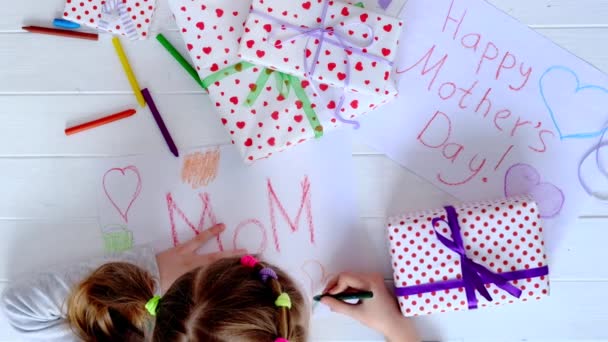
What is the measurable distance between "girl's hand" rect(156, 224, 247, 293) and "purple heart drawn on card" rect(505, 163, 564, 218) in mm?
326

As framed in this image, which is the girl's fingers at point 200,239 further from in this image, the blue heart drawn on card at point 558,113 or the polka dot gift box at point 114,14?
the blue heart drawn on card at point 558,113

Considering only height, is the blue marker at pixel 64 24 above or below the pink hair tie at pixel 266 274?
above

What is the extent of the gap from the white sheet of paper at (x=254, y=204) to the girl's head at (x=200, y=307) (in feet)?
0.28

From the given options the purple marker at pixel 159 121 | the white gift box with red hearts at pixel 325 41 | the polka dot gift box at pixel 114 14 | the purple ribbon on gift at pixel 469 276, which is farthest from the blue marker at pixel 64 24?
the purple ribbon on gift at pixel 469 276

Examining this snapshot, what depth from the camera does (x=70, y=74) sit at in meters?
0.69

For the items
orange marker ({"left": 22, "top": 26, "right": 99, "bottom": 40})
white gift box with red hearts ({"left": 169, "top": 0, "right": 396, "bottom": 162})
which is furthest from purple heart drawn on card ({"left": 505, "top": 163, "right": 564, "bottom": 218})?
orange marker ({"left": 22, "top": 26, "right": 99, "bottom": 40})

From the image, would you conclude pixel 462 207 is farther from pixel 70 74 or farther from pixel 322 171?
pixel 70 74

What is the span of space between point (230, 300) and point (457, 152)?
0.33 meters

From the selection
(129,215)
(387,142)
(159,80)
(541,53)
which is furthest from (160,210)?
(541,53)

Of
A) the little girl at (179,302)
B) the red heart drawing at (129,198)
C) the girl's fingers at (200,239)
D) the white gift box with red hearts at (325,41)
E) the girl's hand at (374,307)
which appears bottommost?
the girl's hand at (374,307)

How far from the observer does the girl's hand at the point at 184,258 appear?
2.19 ft

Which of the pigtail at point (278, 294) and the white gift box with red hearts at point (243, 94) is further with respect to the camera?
the white gift box with red hearts at point (243, 94)

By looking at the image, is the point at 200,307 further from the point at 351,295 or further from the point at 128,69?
Result: the point at 128,69

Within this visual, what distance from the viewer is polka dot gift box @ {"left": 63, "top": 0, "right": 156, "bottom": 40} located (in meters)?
0.68
